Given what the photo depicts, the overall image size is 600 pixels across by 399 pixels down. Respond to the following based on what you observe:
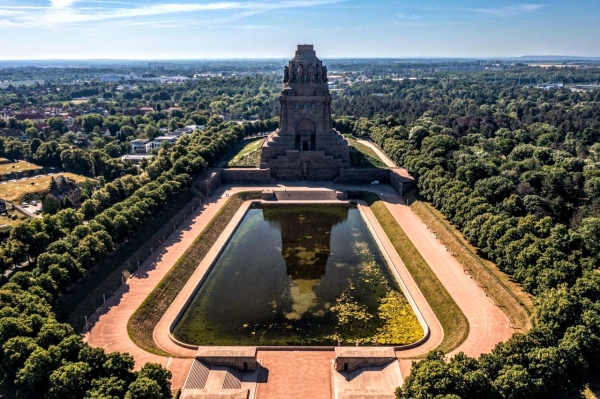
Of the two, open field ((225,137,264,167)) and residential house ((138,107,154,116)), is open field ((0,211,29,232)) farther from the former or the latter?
residential house ((138,107,154,116))

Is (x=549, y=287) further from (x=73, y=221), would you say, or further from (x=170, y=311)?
(x=73, y=221)

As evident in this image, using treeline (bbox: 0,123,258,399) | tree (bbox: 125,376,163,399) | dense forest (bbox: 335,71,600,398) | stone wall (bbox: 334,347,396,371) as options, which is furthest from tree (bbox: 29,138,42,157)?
stone wall (bbox: 334,347,396,371)

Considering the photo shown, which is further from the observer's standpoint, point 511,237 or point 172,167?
point 172,167

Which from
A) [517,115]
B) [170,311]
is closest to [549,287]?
[170,311]

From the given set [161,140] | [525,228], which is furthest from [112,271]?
[161,140]

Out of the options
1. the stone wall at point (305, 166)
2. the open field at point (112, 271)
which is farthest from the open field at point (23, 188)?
the stone wall at point (305, 166)

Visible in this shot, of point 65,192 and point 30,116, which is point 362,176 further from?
point 30,116

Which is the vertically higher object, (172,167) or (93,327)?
(172,167)
